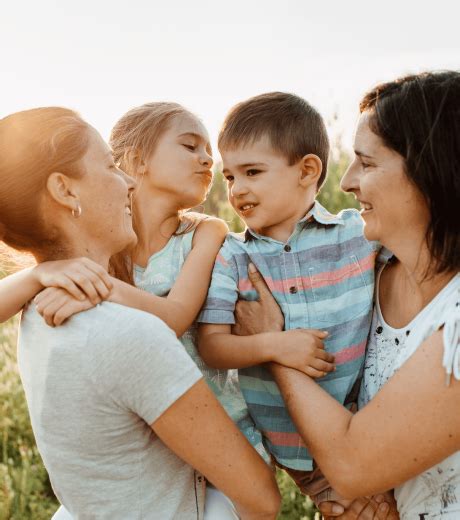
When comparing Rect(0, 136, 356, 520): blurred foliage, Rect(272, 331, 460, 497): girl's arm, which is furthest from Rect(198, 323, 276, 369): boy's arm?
Rect(0, 136, 356, 520): blurred foliage

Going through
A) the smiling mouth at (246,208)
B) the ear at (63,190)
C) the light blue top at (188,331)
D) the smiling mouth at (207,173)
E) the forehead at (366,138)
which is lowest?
the light blue top at (188,331)

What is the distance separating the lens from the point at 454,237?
2410 mm

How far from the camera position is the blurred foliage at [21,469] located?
4.89 metres

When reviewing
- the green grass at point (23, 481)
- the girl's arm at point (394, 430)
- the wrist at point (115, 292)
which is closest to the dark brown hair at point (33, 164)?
the wrist at point (115, 292)

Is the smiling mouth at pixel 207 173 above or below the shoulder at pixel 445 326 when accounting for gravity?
above

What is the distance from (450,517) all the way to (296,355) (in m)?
0.74

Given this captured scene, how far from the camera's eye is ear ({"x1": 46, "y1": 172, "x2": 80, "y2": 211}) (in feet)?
7.82

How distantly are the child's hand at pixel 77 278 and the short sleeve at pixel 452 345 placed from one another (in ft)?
3.41

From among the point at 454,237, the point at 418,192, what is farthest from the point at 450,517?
the point at 418,192

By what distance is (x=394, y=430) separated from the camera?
222 centimetres

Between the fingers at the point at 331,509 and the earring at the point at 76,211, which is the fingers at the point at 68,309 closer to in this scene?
the earring at the point at 76,211

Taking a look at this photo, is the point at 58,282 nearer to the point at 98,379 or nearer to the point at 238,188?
the point at 98,379

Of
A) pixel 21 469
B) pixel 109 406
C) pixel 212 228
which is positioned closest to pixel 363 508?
pixel 109 406

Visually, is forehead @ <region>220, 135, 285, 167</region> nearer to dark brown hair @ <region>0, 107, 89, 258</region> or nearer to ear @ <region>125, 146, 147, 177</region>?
ear @ <region>125, 146, 147, 177</region>
